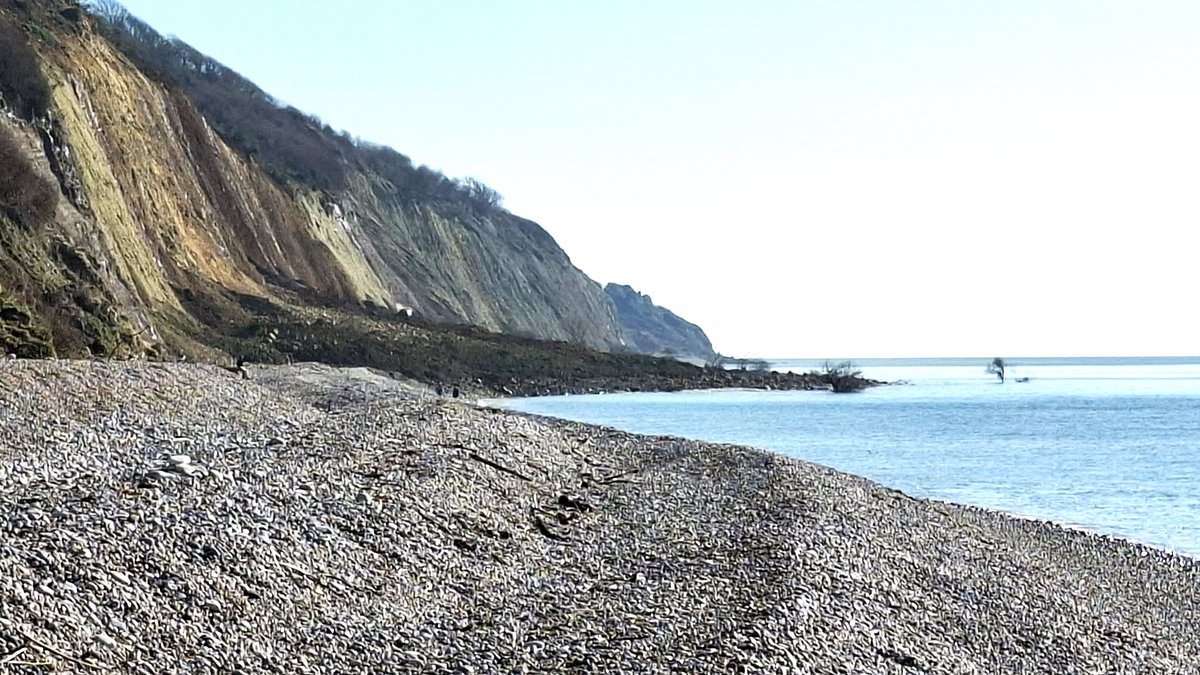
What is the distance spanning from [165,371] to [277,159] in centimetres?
6608

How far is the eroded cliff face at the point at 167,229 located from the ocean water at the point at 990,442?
15453 mm

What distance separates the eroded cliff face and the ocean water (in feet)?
50.7

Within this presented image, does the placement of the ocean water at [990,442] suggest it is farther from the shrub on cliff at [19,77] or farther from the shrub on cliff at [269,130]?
the shrub on cliff at [269,130]

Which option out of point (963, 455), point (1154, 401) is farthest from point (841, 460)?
point (1154, 401)

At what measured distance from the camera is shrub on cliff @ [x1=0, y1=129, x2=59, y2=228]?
33.2m

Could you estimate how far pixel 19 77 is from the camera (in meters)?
41.2

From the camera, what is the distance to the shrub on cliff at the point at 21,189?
33.2m

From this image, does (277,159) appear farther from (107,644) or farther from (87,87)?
(107,644)

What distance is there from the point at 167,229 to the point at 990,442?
115 ft

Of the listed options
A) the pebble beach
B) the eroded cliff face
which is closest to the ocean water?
the pebble beach

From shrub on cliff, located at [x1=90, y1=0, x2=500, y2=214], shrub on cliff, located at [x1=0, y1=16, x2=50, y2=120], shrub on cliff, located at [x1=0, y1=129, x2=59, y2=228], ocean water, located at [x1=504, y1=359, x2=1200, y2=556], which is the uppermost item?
shrub on cliff, located at [x1=90, y1=0, x2=500, y2=214]

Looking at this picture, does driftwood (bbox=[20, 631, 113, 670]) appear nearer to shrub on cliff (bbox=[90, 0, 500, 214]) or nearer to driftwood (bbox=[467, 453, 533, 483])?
driftwood (bbox=[467, 453, 533, 483])

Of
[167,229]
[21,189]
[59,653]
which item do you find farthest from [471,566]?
[167,229]

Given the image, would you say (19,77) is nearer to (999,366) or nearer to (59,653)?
(59,653)
